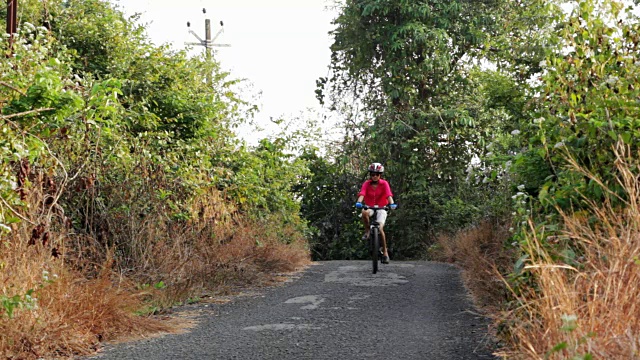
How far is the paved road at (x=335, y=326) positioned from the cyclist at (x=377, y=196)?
2.30 m

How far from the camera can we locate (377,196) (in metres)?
15.4

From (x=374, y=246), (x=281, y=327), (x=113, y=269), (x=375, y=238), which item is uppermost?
(x=375, y=238)

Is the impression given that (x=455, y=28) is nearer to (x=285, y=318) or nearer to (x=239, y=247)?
(x=239, y=247)

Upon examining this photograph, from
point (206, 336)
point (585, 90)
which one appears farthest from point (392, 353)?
point (585, 90)

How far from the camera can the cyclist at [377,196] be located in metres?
15.0

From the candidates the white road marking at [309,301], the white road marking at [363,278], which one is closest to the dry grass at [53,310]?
the white road marking at [309,301]

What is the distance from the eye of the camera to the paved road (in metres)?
7.26

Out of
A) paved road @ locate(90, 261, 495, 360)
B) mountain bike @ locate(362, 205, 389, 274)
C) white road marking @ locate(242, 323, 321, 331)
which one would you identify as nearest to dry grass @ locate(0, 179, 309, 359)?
paved road @ locate(90, 261, 495, 360)

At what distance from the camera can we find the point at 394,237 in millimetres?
26375

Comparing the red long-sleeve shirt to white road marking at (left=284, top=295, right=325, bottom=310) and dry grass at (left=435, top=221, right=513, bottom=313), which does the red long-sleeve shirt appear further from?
white road marking at (left=284, top=295, right=325, bottom=310)

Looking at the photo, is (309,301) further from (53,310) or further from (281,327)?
(53,310)

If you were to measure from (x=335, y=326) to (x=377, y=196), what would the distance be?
699 cm

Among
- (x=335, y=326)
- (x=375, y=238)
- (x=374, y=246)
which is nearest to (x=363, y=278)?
(x=374, y=246)

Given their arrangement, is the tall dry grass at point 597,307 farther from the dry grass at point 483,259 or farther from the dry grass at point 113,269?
the dry grass at point 113,269
